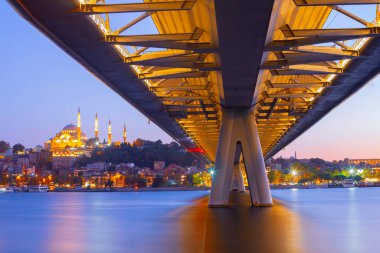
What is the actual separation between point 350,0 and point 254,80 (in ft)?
29.2

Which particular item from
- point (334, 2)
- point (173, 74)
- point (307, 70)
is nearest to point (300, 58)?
point (307, 70)

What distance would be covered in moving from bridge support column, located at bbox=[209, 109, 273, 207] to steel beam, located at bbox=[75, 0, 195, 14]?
1807 cm

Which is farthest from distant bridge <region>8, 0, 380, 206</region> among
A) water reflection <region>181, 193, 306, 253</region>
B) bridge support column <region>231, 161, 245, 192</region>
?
bridge support column <region>231, 161, 245, 192</region>

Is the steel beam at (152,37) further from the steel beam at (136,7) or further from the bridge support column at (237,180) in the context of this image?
the bridge support column at (237,180)

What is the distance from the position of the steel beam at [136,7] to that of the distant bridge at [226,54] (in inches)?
1.0

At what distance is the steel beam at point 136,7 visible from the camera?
626 inches

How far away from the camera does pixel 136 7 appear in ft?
52.7

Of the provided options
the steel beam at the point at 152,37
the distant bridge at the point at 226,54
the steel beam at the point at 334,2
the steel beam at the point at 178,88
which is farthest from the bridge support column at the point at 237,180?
the steel beam at the point at 334,2

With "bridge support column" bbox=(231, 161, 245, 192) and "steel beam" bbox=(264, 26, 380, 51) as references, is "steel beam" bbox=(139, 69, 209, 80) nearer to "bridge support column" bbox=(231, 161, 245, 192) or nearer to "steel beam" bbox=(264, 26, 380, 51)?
"steel beam" bbox=(264, 26, 380, 51)

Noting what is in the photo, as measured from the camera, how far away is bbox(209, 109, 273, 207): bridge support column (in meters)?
33.7

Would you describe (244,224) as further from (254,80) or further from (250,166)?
(250,166)

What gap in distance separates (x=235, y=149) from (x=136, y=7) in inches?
737

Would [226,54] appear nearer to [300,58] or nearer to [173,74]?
[300,58]

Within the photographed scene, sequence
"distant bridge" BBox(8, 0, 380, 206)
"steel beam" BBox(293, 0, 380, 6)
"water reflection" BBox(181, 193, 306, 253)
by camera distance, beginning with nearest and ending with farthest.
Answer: "steel beam" BBox(293, 0, 380, 6)
"distant bridge" BBox(8, 0, 380, 206)
"water reflection" BBox(181, 193, 306, 253)
